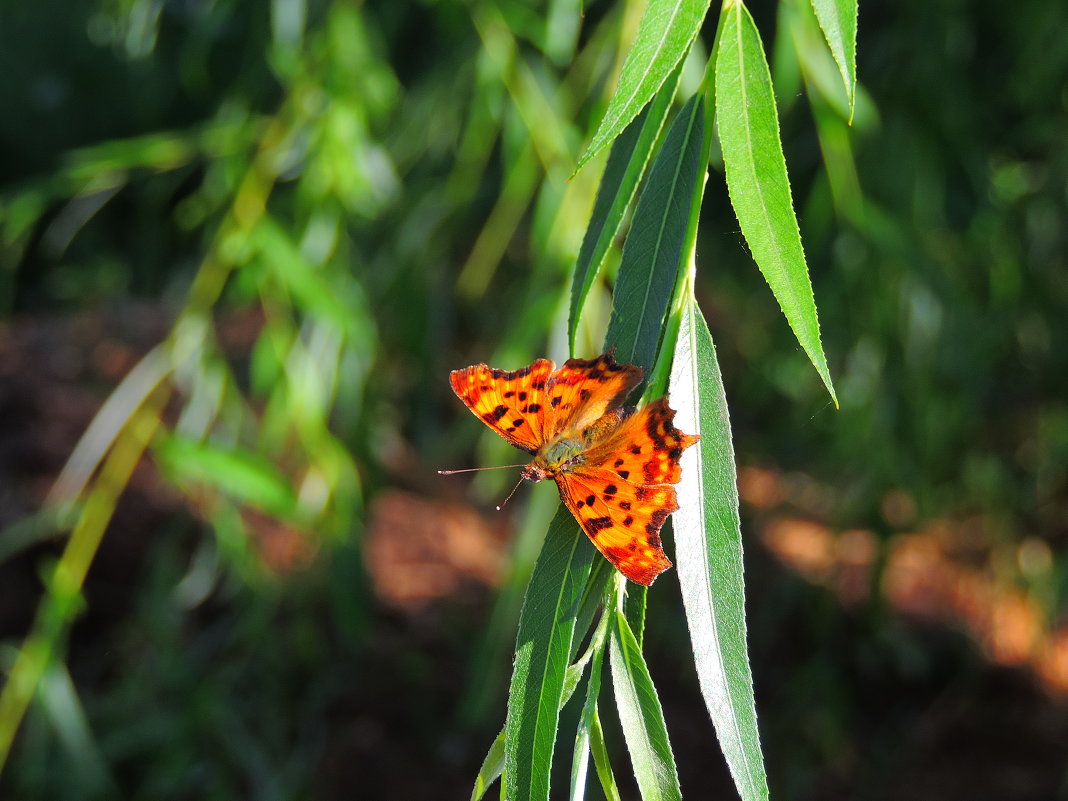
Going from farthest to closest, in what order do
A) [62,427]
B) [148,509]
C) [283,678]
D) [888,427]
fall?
1. [62,427]
2. [148,509]
3. [283,678]
4. [888,427]

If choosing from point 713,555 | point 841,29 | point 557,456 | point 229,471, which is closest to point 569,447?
point 557,456

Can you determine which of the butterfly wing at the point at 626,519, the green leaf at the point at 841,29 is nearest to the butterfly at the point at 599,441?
the butterfly wing at the point at 626,519

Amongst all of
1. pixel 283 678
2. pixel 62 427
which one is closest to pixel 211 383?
pixel 283 678

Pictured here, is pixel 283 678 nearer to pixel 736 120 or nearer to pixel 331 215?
pixel 331 215

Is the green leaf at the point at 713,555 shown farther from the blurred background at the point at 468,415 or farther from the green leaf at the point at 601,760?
the blurred background at the point at 468,415

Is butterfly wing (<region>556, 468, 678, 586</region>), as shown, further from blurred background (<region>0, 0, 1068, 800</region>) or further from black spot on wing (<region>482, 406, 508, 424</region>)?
blurred background (<region>0, 0, 1068, 800</region>)
